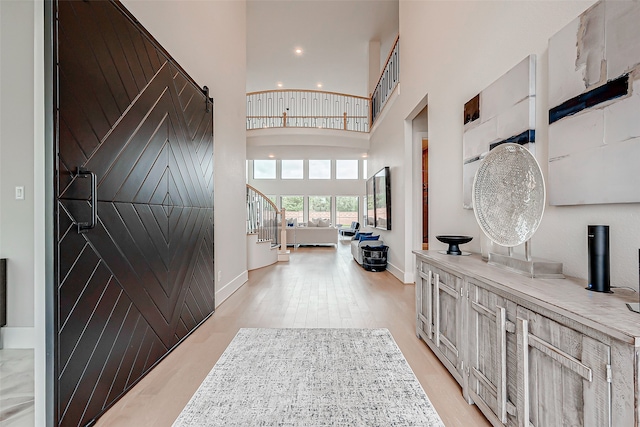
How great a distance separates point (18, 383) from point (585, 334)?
2.95 meters

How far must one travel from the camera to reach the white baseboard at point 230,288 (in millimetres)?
3624

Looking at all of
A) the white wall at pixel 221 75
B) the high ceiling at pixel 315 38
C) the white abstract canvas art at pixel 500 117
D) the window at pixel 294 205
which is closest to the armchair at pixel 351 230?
the window at pixel 294 205

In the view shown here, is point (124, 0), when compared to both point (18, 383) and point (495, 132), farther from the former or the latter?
point (495, 132)

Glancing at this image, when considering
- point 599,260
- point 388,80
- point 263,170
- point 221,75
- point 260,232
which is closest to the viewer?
point 599,260

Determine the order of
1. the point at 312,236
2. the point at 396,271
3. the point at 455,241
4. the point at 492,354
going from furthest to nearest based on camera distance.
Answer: the point at 312,236 → the point at 396,271 → the point at 455,241 → the point at 492,354

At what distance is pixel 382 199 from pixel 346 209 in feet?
26.3

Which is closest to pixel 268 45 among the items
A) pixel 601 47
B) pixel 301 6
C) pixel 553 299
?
pixel 301 6

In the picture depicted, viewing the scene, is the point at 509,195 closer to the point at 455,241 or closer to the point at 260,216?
the point at 455,241

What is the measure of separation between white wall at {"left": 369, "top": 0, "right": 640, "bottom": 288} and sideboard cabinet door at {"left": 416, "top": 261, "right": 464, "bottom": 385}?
524 millimetres

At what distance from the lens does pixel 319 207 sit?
14039 mm

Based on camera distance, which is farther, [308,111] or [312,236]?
[312,236]

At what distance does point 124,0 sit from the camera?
200 cm

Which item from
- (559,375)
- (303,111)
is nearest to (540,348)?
(559,375)

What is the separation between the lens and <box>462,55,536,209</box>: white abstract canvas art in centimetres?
186
